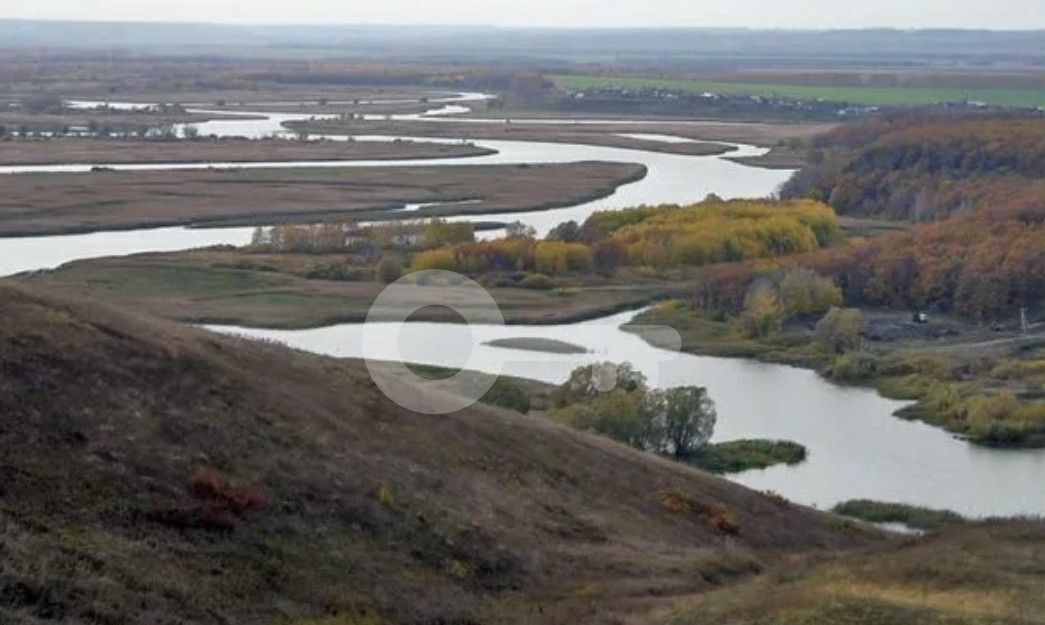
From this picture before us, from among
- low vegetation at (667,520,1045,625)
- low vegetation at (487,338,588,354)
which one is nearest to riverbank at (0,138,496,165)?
low vegetation at (487,338,588,354)

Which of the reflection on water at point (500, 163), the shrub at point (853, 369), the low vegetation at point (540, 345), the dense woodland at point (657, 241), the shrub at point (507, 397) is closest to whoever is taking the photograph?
the shrub at point (507, 397)

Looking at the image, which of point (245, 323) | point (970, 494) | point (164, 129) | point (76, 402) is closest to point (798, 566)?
point (76, 402)

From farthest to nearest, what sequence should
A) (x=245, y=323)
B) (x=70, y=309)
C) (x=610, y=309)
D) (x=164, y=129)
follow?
→ 1. (x=164, y=129)
2. (x=610, y=309)
3. (x=245, y=323)
4. (x=70, y=309)

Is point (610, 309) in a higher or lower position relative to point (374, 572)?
lower

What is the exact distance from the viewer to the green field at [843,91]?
400 ft

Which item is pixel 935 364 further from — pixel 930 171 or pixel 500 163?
pixel 500 163

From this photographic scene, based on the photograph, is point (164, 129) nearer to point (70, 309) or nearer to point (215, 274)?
point (215, 274)

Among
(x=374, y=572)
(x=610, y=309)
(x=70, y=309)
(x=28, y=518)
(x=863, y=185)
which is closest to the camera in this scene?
(x=28, y=518)

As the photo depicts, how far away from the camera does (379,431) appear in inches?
725

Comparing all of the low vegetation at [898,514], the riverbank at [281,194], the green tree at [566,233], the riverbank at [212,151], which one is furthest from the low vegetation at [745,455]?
the riverbank at [212,151]

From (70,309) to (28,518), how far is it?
602 centimetres

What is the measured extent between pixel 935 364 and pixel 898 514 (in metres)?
13.1

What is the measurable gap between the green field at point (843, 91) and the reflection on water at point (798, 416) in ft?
264
